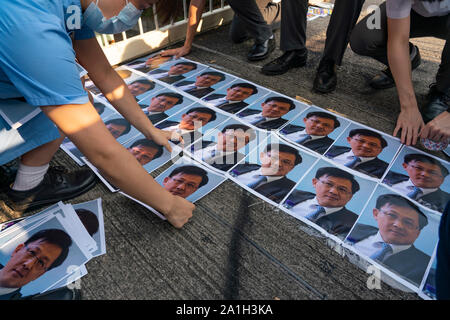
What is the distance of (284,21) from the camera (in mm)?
1515

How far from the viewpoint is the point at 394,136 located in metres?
1.12

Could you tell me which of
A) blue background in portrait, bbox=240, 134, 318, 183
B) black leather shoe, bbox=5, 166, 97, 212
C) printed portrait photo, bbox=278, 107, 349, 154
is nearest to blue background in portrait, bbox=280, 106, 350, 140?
printed portrait photo, bbox=278, 107, 349, 154

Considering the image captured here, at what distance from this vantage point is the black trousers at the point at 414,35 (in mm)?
1174

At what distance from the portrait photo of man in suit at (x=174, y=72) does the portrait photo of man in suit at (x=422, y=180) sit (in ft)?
3.58

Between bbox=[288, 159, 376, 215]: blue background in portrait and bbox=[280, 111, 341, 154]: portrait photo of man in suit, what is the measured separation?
0.11 m

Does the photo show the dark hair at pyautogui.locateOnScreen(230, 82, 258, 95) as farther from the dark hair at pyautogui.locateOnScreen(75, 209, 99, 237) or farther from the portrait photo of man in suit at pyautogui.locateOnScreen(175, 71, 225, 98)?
the dark hair at pyautogui.locateOnScreen(75, 209, 99, 237)

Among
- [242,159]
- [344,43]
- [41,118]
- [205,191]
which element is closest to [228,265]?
[205,191]

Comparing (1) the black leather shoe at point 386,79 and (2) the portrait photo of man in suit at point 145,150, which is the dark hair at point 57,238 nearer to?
(2) the portrait photo of man in suit at point 145,150

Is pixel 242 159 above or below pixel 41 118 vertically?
below

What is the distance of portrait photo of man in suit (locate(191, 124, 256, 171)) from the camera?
1.05 m
